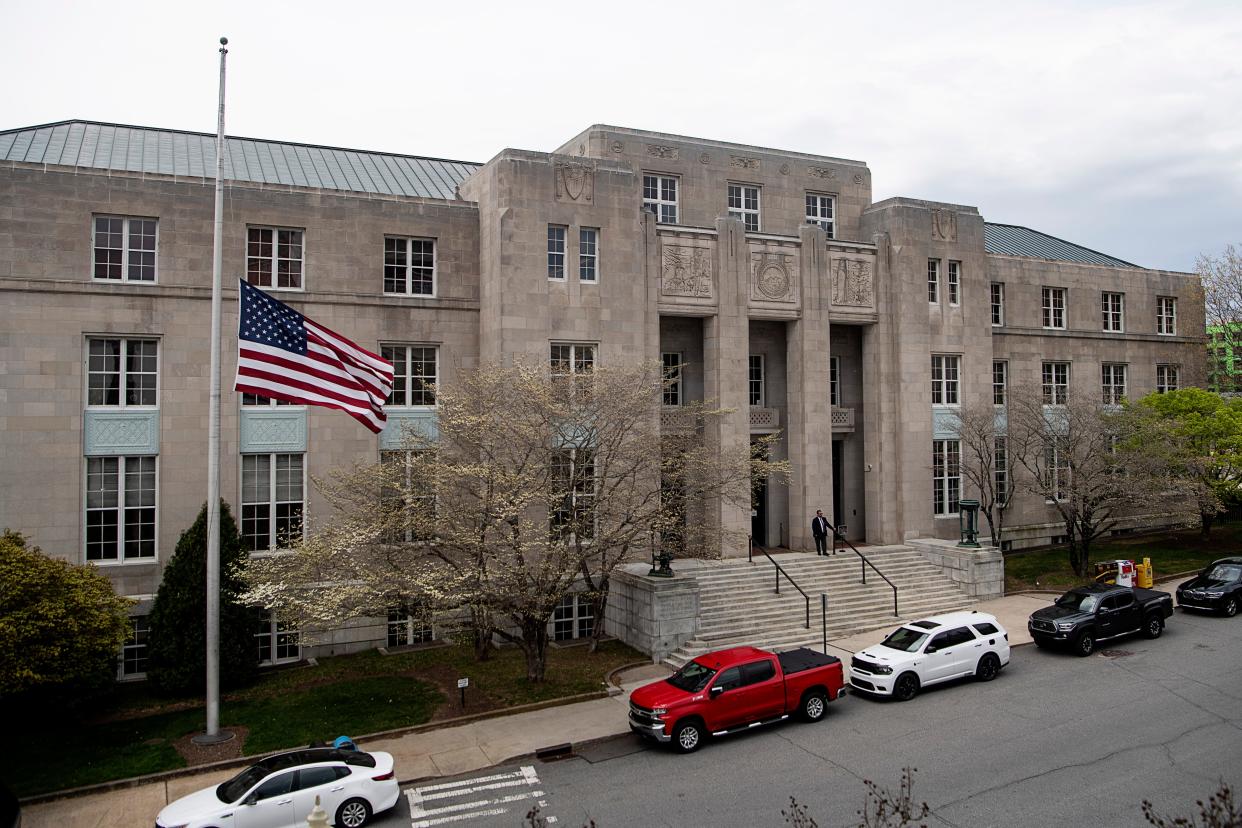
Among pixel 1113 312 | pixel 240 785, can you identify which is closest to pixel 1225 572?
pixel 1113 312

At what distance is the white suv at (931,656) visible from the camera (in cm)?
1991

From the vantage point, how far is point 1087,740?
55.0 feet

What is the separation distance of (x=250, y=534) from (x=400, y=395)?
5951 mm

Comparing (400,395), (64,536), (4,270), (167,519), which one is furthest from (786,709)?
(4,270)

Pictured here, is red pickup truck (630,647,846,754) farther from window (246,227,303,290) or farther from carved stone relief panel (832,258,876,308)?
carved stone relief panel (832,258,876,308)

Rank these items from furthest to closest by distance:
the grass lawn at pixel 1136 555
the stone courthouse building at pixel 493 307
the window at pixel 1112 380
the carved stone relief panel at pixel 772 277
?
the window at pixel 1112 380
the grass lawn at pixel 1136 555
the carved stone relief panel at pixel 772 277
the stone courthouse building at pixel 493 307

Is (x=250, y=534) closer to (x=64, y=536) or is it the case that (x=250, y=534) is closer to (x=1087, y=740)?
(x=64, y=536)

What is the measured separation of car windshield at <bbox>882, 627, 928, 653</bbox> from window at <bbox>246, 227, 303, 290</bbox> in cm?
1948

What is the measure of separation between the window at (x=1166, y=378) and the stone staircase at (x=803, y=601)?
19.1 m

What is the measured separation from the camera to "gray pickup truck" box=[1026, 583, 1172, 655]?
22469 millimetres

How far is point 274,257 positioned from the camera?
25875 millimetres

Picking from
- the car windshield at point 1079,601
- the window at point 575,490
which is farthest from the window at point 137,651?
the car windshield at point 1079,601

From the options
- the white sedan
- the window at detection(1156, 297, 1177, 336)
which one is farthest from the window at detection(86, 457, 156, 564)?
the window at detection(1156, 297, 1177, 336)

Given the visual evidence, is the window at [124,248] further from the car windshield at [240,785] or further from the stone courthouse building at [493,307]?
the car windshield at [240,785]
